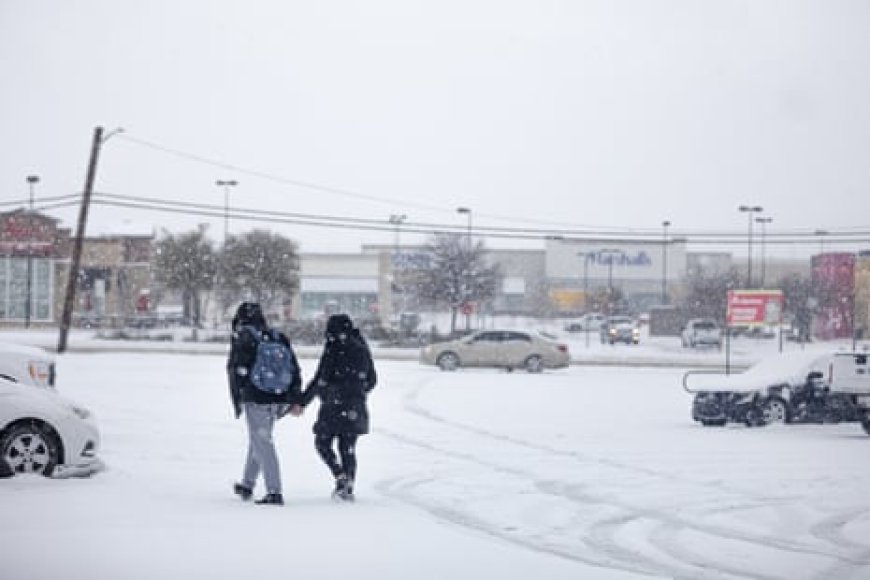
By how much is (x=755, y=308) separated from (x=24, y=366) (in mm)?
31948

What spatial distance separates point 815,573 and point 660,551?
1209 mm

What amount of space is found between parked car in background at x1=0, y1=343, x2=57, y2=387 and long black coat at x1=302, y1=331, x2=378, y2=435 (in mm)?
3806

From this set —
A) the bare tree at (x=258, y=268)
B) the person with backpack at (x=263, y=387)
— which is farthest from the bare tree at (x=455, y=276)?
the person with backpack at (x=263, y=387)

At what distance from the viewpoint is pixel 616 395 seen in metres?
27.3

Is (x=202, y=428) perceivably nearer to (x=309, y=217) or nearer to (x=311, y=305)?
(x=309, y=217)

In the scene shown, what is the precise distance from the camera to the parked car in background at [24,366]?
12391 millimetres

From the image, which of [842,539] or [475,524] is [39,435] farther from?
[842,539]

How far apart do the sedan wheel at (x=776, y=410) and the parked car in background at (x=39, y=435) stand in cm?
1309

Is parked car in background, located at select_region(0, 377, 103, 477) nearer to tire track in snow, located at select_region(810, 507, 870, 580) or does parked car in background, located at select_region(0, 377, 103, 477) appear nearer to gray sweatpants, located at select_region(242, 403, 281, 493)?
gray sweatpants, located at select_region(242, 403, 281, 493)

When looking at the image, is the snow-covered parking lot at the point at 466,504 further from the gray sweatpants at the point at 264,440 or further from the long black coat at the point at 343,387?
the long black coat at the point at 343,387

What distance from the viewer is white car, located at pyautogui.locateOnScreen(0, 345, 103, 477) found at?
10.7 metres

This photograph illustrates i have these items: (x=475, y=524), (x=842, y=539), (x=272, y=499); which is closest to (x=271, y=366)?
(x=272, y=499)

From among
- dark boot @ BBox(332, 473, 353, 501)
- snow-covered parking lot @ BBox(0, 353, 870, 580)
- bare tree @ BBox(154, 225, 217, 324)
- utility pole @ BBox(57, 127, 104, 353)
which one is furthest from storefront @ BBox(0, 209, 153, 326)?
dark boot @ BBox(332, 473, 353, 501)

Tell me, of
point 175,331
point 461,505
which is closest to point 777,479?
point 461,505
